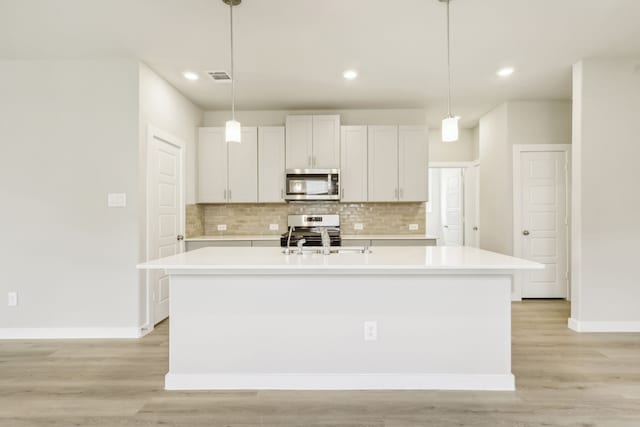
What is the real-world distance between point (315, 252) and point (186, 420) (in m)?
1.35

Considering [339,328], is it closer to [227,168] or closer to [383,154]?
[383,154]

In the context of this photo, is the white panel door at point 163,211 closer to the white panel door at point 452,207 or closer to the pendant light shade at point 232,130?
the pendant light shade at point 232,130

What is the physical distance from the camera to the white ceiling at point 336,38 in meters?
2.75

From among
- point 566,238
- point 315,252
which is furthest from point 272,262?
point 566,238

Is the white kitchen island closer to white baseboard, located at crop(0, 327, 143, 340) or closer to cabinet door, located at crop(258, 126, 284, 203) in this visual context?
white baseboard, located at crop(0, 327, 143, 340)

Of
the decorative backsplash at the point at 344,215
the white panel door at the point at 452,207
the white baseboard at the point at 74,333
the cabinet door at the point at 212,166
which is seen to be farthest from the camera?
the white panel door at the point at 452,207

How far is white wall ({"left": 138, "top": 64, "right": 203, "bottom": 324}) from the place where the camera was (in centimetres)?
363

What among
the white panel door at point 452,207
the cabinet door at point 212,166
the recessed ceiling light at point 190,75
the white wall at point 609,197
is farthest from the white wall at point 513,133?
the recessed ceiling light at point 190,75

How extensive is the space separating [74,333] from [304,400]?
2526mm

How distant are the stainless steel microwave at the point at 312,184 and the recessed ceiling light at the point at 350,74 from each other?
124 centimetres

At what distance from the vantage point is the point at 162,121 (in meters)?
4.10

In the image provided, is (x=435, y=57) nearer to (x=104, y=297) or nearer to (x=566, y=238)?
(x=566, y=238)

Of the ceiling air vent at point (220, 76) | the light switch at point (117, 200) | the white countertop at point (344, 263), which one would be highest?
the ceiling air vent at point (220, 76)

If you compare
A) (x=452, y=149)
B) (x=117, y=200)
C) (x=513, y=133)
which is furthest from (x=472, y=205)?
(x=117, y=200)
